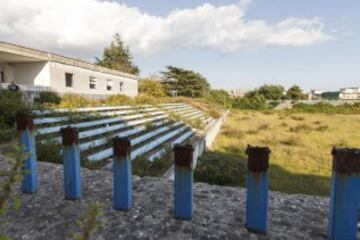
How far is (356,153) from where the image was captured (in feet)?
4.98


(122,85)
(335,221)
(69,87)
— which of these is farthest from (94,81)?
(335,221)

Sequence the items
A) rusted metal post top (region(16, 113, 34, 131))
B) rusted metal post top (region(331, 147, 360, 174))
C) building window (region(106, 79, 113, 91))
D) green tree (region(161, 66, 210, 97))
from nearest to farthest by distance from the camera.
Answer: rusted metal post top (region(331, 147, 360, 174)) < rusted metal post top (region(16, 113, 34, 131)) < building window (region(106, 79, 113, 91)) < green tree (region(161, 66, 210, 97))

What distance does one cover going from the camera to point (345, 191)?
1553mm

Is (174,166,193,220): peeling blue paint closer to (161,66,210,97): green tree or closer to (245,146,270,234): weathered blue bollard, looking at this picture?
(245,146,270,234): weathered blue bollard

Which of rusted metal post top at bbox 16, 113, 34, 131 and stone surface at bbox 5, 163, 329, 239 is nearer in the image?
stone surface at bbox 5, 163, 329, 239

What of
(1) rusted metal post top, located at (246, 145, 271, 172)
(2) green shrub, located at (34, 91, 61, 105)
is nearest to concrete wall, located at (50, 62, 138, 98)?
(2) green shrub, located at (34, 91, 61, 105)

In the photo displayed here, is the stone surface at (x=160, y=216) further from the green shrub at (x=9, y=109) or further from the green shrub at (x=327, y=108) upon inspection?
the green shrub at (x=327, y=108)

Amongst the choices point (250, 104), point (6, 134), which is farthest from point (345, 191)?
point (250, 104)

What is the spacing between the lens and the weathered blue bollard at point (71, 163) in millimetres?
2197

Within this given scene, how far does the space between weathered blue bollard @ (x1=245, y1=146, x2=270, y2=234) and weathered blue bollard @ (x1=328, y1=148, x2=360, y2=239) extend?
0.37m

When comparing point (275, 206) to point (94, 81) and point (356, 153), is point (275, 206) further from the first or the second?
point (94, 81)

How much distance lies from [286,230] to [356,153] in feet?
2.32

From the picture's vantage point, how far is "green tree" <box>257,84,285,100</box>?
54319 millimetres

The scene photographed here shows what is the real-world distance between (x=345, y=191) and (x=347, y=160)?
6.8 inches
